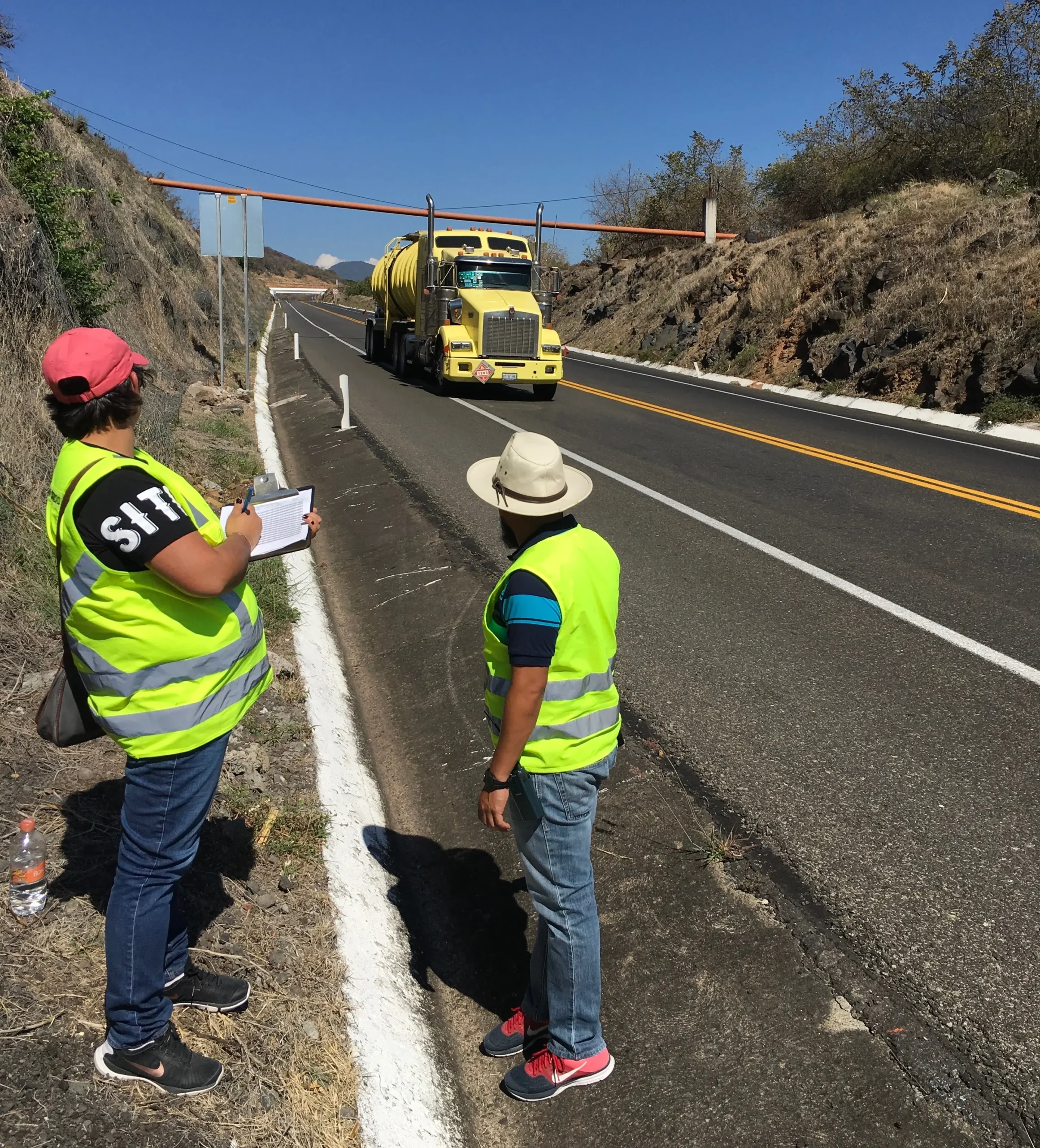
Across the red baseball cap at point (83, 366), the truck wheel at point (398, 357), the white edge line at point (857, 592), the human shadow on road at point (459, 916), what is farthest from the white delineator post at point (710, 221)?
the red baseball cap at point (83, 366)

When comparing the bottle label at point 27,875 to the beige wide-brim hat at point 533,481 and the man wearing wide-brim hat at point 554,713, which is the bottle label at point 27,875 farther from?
the beige wide-brim hat at point 533,481

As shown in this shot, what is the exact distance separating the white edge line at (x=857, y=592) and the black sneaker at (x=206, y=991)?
412 centimetres

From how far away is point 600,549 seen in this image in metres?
2.52

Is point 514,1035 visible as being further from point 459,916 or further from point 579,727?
point 579,727

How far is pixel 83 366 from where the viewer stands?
2.24 metres

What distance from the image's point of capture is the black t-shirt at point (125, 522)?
2.20 metres

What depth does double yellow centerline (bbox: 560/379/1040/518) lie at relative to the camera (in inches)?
360

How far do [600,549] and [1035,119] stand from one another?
27.0 m

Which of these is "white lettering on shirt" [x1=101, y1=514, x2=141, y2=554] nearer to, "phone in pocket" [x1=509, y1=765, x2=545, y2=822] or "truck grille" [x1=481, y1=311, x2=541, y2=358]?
"phone in pocket" [x1=509, y1=765, x2=545, y2=822]

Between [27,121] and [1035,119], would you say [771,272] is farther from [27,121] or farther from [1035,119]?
[27,121]

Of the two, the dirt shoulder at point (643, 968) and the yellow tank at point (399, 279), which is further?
the yellow tank at point (399, 279)

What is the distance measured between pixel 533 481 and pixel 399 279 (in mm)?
22910

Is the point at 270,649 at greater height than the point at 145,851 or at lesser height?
lesser

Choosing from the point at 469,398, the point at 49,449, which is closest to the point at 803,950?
the point at 49,449
